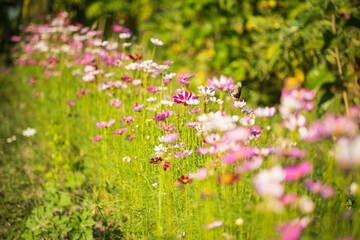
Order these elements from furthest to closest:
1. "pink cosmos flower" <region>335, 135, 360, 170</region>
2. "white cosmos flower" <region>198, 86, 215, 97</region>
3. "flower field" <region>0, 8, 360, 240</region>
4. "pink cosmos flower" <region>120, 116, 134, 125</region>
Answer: "pink cosmos flower" <region>120, 116, 134, 125</region>, "white cosmos flower" <region>198, 86, 215, 97</region>, "flower field" <region>0, 8, 360, 240</region>, "pink cosmos flower" <region>335, 135, 360, 170</region>

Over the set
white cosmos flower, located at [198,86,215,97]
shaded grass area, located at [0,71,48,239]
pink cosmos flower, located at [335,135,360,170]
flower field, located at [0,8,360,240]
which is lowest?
shaded grass area, located at [0,71,48,239]

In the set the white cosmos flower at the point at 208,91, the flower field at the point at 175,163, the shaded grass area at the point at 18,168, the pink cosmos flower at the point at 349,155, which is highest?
the pink cosmos flower at the point at 349,155

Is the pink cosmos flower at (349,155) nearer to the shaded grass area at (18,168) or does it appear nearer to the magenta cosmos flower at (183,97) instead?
the magenta cosmos flower at (183,97)

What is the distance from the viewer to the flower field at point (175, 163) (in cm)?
77

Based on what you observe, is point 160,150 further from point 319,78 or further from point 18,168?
point 18,168

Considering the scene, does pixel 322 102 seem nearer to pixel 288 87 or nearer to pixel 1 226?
pixel 288 87

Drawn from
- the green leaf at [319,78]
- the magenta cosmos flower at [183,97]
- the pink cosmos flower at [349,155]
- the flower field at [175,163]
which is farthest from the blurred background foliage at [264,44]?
the pink cosmos flower at [349,155]

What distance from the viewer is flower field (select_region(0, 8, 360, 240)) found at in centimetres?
77

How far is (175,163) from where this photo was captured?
129 centimetres

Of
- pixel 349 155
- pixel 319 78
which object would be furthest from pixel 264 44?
pixel 349 155

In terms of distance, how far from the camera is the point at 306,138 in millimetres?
756

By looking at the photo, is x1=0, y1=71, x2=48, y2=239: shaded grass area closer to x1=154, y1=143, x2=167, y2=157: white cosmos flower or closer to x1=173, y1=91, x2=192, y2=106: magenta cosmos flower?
x1=154, y1=143, x2=167, y2=157: white cosmos flower

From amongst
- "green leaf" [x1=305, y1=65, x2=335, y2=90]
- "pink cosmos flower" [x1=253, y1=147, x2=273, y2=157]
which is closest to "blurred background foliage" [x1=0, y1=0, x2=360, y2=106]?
"green leaf" [x1=305, y1=65, x2=335, y2=90]

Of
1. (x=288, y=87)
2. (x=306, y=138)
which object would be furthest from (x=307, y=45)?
(x=306, y=138)
